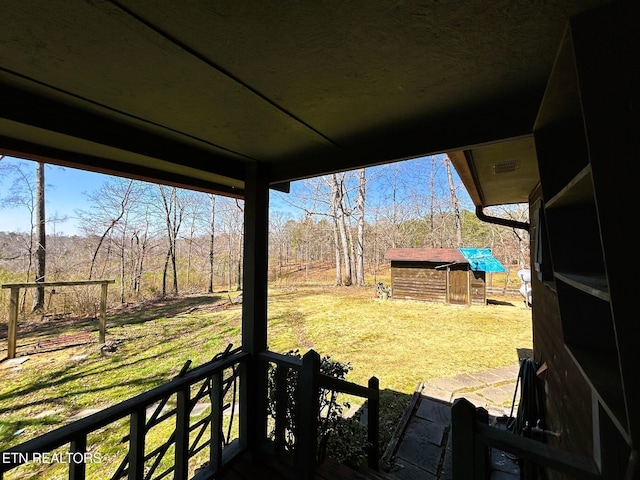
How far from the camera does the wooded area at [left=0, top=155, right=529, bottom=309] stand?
8156mm

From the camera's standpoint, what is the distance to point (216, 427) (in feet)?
6.12

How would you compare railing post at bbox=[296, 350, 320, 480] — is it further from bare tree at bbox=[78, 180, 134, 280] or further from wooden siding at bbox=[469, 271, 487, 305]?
bare tree at bbox=[78, 180, 134, 280]

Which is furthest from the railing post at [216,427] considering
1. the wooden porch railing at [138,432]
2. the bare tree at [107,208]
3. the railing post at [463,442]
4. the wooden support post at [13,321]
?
the bare tree at [107,208]

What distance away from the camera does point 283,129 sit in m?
1.52

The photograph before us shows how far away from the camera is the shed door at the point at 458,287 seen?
9391 mm

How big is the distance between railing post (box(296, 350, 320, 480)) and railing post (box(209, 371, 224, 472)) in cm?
54

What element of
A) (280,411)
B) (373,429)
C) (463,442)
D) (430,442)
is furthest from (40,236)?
(463,442)

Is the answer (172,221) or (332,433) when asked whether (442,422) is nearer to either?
(332,433)

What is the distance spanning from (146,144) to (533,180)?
134 inches

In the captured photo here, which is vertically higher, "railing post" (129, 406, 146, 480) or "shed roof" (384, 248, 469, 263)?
"shed roof" (384, 248, 469, 263)

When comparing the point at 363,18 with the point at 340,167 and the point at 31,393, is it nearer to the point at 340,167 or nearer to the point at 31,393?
the point at 340,167

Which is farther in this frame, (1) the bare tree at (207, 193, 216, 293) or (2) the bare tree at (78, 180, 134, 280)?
(1) the bare tree at (207, 193, 216, 293)

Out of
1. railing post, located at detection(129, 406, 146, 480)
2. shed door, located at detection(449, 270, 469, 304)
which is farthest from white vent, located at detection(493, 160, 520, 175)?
shed door, located at detection(449, 270, 469, 304)

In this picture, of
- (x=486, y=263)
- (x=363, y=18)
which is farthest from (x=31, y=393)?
(x=486, y=263)
